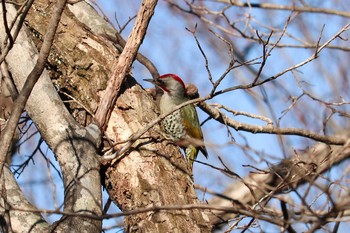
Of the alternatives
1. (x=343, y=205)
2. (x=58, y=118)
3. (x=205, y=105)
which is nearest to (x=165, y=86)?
(x=205, y=105)

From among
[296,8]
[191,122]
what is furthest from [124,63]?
[296,8]

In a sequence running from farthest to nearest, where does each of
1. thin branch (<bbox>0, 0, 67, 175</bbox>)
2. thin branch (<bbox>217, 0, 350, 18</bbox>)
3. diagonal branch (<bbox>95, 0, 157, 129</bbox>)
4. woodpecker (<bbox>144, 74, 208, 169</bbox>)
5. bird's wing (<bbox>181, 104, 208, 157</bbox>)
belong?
1. thin branch (<bbox>217, 0, 350, 18</bbox>)
2. bird's wing (<bbox>181, 104, 208, 157</bbox>)
3. woodpecker (<bbox>144, 74, 208, 169</bbox>)
4. diagonal branch (<bbox>95, 0, 157, 129</bbox>)
5. thin branch (<bbox>0, 0, 67, 175</bbox>)

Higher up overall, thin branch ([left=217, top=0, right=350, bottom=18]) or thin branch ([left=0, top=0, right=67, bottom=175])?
thin branch ([left=217, top=0, right=350, bottom=18])

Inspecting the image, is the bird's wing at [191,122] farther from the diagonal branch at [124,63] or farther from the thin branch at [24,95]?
the thin branch at [24,95]

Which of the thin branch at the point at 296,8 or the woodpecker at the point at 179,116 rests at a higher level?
the thin branch at the point at 296,8

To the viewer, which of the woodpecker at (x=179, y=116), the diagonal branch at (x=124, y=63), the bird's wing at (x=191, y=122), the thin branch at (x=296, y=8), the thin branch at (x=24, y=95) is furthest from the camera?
the thin branch at (x=296, y=8)

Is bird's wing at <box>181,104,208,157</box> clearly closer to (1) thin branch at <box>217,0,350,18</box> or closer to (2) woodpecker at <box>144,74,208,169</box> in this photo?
(2) woodpecker at <box>144,74,208,169</box>

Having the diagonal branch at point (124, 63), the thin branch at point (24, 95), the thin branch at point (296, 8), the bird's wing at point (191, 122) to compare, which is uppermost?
the thin branch at point (296, 8)

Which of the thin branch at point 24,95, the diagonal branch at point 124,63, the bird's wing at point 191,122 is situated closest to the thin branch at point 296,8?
the bird's wing at point 191,122

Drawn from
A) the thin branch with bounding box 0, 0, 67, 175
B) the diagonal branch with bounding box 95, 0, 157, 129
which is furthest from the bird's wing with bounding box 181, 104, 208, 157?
the thin branch with bounding box 0, 0, 67, 175

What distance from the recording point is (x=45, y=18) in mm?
5277

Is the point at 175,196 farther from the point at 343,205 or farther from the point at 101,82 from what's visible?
the point at 343,205

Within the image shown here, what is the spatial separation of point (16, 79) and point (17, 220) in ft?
3.65

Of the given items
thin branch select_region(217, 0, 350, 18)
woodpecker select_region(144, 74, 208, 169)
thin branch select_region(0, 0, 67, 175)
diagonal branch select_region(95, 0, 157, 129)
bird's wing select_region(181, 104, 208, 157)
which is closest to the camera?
thin branch select_region(0, 0, 67, 175)
